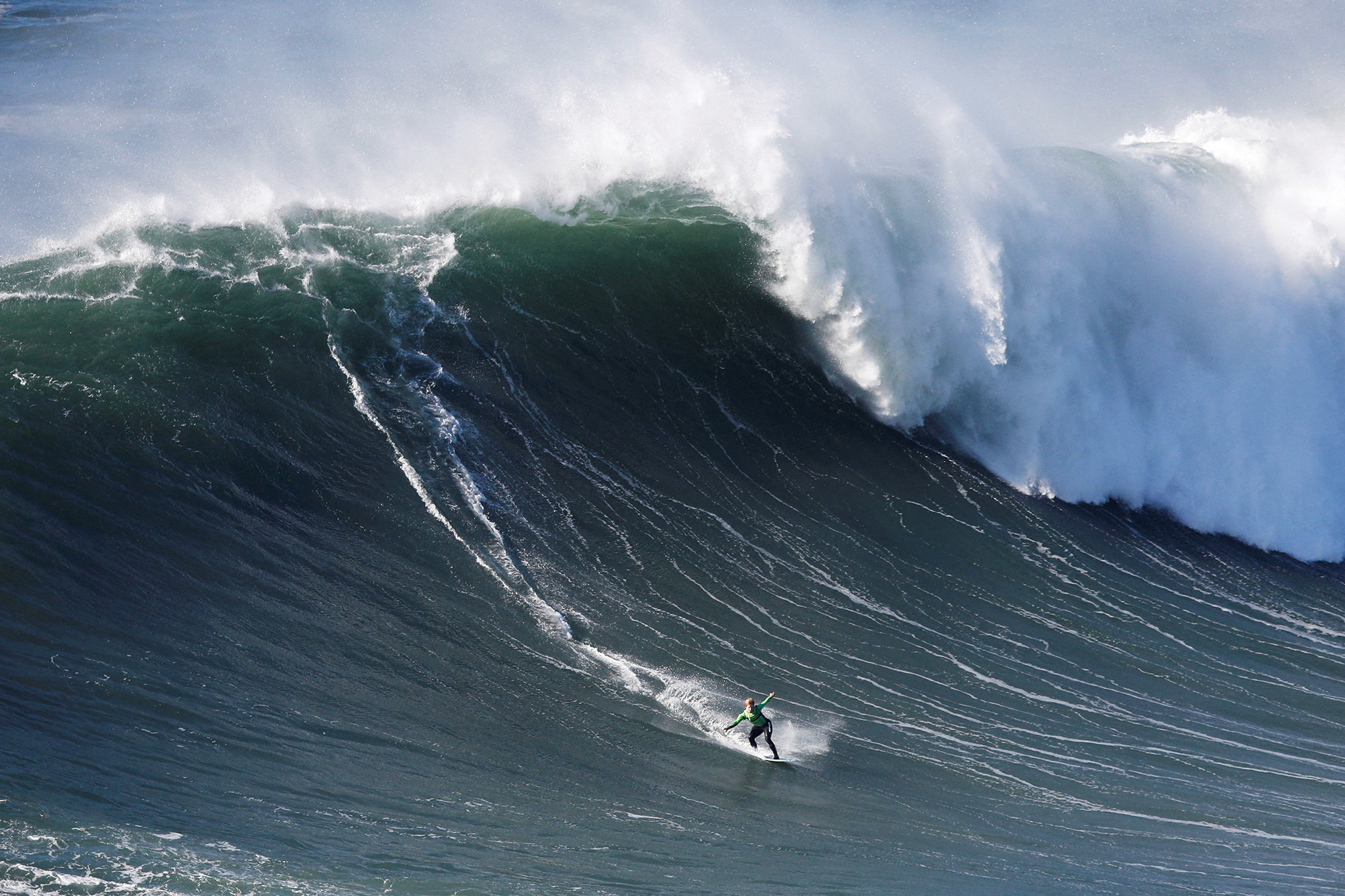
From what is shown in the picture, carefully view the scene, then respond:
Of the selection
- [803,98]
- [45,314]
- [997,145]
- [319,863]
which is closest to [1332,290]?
[997,145]

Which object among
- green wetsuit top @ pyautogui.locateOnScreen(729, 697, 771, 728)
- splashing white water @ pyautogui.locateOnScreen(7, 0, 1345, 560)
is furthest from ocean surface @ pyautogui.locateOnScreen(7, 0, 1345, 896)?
green wetsuit top @ pyautogui.locateOnScreen(729, 697, 771, 728)

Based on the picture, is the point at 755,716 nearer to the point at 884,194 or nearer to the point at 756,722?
the point at 756,722

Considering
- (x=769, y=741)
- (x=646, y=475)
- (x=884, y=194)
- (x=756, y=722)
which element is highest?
(x=884, y=194)

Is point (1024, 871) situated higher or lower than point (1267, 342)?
lower

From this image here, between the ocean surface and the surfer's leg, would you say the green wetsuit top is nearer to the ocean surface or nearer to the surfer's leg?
the surfer's leg

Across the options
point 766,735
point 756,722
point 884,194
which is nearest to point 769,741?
point 766,735

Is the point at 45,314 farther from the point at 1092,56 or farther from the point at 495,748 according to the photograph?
the point at 1092,56

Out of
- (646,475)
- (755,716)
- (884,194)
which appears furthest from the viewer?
(884,194)

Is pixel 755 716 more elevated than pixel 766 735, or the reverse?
pixel 755 716
